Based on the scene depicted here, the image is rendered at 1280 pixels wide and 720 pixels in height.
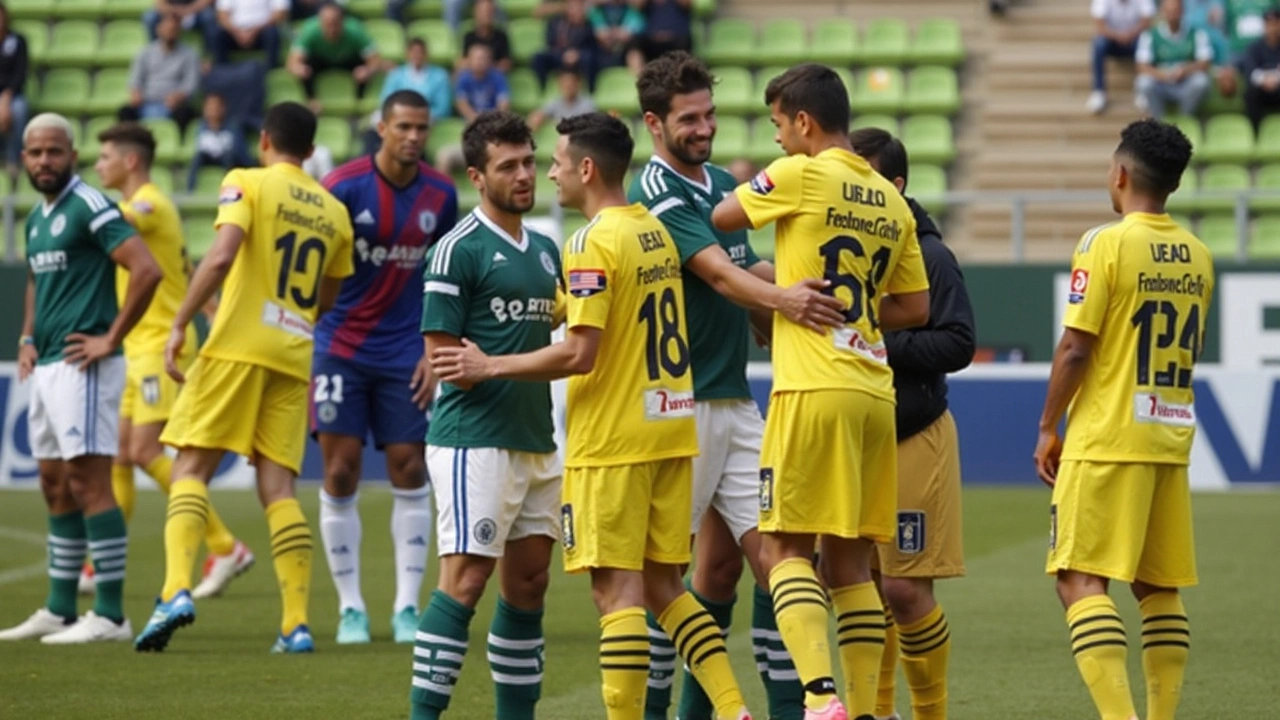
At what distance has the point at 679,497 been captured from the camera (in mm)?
6410

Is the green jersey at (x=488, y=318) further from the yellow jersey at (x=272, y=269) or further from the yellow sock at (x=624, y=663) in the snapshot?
the yellow jersey at (x=272, y=269)

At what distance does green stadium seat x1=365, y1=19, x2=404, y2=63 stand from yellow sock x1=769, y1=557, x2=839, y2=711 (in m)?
16.7

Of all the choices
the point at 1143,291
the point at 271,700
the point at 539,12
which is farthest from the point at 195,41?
the point at 1143,291

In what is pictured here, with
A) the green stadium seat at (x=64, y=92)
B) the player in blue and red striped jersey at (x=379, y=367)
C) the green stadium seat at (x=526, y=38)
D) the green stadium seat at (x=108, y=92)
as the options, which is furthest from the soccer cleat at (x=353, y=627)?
the green stadium seat at (x=64, y=92)

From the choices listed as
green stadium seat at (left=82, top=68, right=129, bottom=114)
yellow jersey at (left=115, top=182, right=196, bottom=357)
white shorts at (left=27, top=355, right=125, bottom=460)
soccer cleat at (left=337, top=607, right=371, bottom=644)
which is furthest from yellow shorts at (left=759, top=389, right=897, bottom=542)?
green stadium seat at (left=82, top=68, right=129, bottom=114)

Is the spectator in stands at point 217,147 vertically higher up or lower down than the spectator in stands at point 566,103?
lower down

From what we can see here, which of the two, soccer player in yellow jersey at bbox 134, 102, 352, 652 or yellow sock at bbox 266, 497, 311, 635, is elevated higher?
soccer player in yellow jersey at bbox 134, 102, 352, 652

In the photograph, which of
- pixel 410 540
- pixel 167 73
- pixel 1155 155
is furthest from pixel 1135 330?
pixel 167 73

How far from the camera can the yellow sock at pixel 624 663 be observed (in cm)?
618

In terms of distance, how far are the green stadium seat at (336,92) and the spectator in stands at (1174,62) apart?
8.18 meters

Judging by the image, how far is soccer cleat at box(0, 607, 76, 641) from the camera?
9.41m

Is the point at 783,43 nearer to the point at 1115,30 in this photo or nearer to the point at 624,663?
the point at 1115,30

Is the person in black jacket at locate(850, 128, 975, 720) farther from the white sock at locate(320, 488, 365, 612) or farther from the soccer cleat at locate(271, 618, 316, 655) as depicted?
the white sock at locate(320, 488, 365, 612)

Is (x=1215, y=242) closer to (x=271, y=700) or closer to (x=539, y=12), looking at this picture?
(x=539, y=12)
